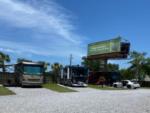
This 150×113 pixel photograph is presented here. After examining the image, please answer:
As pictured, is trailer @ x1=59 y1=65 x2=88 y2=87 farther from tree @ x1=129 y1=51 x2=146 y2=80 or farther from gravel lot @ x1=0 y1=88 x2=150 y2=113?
tree @ x1=129 y1=51 x2=146 y2=80

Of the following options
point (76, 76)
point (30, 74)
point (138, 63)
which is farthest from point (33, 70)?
point (138, 63)

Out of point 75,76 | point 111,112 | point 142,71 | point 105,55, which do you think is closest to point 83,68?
point 75,76

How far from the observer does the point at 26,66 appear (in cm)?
4300

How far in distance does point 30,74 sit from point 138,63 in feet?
159

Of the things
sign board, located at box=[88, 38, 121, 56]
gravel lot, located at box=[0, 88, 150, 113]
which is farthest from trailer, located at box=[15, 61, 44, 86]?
sign board, located at box=[88, 38, 121, 56]

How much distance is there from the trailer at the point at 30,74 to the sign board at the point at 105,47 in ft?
92.4

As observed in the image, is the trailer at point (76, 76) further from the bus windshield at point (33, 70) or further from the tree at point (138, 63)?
the tree at point (138, 63)

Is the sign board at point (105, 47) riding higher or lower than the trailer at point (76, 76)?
higher

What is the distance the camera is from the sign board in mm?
69044

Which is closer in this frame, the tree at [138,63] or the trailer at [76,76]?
the trailer at [76,76]

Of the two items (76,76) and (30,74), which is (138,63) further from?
(30,74)

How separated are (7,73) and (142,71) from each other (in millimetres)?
44208

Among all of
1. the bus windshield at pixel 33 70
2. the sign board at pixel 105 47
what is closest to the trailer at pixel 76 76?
the bus windshield at pixel 33 70

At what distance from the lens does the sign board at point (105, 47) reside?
227ft
